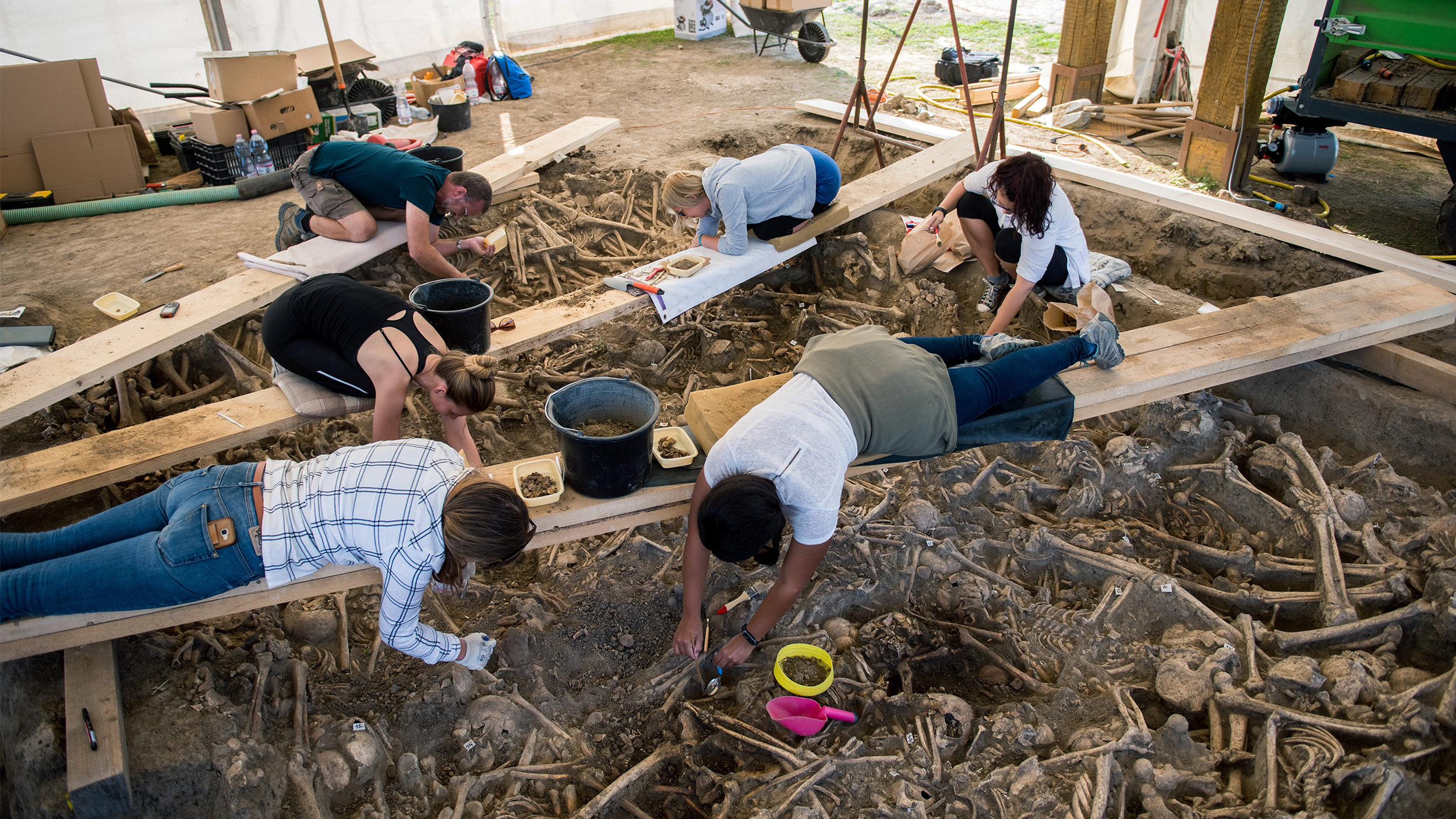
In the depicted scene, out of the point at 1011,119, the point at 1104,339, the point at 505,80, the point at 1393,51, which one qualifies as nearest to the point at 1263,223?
the point at 1393,51

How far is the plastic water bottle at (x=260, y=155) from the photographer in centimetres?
799

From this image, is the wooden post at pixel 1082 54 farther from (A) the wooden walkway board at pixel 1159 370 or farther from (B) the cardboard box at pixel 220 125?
(B) the cardboard box at pixel 220 125

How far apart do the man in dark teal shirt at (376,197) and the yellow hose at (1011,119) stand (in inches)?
240

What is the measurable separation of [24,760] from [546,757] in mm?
1890

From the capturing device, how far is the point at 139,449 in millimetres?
3982

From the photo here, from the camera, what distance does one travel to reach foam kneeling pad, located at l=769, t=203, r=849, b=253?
606 cm

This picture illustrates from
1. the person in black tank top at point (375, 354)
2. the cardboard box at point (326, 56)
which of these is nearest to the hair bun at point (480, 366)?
the person in black tank top at point (375, 354)

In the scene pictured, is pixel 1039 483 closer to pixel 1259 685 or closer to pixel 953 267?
pixel 1259 685

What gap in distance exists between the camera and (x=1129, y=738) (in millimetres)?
3090

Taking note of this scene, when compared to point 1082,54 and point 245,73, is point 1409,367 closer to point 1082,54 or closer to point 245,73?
point 1082,54

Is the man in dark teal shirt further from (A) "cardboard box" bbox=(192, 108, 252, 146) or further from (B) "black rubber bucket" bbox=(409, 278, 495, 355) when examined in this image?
(A) "cardboard box" bbox=(192, 108, 252, 146)

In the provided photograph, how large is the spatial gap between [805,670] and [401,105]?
877cm

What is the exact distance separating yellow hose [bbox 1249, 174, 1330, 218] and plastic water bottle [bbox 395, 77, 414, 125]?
8910 millimetres

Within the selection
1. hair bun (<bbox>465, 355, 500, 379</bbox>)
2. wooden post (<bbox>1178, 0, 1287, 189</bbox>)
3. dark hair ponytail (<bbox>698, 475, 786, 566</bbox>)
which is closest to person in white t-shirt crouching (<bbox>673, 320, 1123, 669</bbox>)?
dark hair ponytail (<bbox>698, 475, 786, 566</bbox>)
